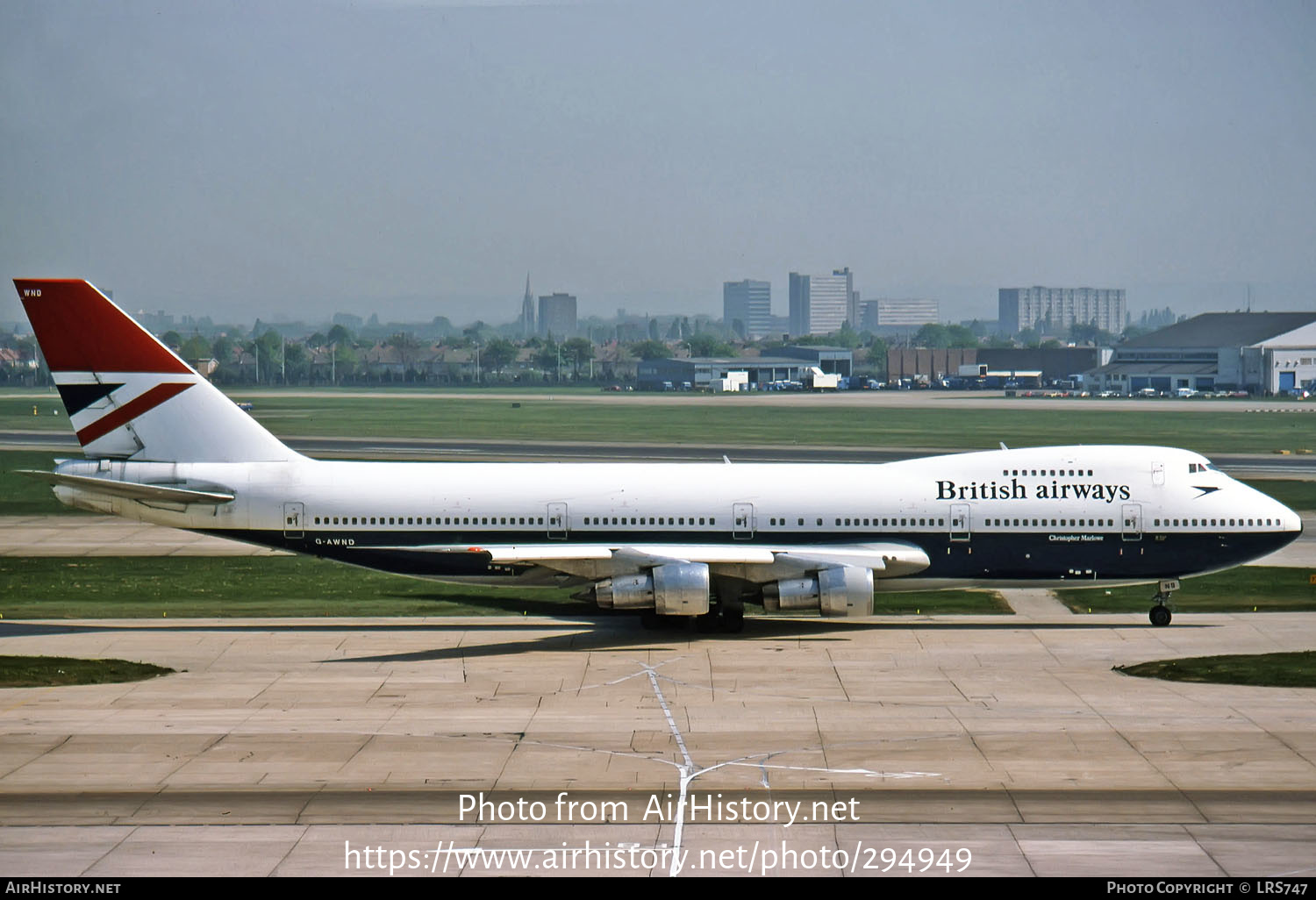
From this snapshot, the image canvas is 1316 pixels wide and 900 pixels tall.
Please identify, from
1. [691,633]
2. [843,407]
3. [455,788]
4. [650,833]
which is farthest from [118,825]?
[843,407]

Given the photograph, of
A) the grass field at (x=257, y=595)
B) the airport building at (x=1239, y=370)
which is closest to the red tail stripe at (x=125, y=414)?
the grass field at (x=257, y=595)

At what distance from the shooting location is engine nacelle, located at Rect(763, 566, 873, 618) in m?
36.3

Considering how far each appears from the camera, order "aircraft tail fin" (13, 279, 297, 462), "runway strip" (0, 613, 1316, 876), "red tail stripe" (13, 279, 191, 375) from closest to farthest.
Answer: "runway strip" (0, 613, 1316, 876) → "red tail stripe" (13, 279, 191, 375) → "aircraft tail fin" (13, 279, 297, 462)

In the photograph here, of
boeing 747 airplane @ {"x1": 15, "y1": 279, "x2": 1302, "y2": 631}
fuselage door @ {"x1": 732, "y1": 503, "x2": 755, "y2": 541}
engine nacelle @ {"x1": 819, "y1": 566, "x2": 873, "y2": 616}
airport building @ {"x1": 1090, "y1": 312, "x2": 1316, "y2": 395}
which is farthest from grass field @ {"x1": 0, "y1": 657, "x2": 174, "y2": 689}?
airport building @ {"x1": 1090, "y1": 312, "x2": 1316, "y2": 395}

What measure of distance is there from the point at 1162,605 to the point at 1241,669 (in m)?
6.99

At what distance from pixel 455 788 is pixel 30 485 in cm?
6259

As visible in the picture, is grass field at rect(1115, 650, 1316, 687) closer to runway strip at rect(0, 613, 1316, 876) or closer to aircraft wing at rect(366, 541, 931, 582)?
runway strip at rect(0, 613, 1316, 876)

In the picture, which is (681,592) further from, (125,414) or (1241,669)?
(125,414)

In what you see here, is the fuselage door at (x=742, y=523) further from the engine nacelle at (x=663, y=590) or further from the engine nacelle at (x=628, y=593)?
the engine nacelle at (x=628, y=593)

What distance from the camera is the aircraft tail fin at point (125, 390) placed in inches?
1497

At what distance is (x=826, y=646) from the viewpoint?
3609 cm

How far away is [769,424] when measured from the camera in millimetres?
124500

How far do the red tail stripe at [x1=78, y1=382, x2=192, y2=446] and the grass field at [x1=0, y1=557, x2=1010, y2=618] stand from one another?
564 cm

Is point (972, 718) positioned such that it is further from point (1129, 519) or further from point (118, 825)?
point (118, 825)
